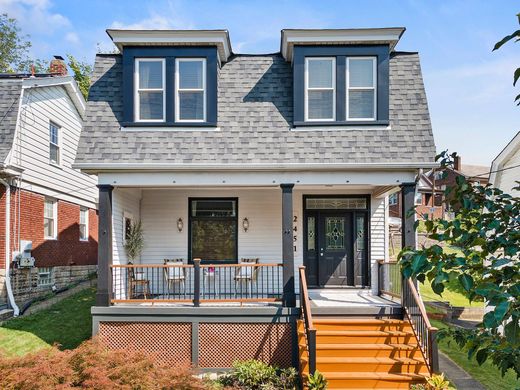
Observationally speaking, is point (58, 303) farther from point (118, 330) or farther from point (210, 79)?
point (210, 79)

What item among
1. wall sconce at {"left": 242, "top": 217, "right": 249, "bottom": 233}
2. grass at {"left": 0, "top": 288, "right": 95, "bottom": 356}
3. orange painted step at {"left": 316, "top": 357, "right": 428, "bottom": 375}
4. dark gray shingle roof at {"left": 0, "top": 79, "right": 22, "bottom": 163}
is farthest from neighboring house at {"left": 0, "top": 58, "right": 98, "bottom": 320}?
orange painted step at {"left": 316, "top": 357, "right": 428, "bottom": 375}

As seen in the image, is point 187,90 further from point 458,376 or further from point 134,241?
point 458,376

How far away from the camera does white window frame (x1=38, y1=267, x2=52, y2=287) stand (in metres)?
13.3

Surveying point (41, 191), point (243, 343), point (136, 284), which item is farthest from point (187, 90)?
point (41, 191)

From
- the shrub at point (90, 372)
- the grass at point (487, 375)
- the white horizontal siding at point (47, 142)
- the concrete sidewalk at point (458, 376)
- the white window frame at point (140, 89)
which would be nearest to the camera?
the shrub at point (90, 372)

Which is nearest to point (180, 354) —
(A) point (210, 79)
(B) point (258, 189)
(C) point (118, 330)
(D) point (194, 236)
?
(C) point (118, 330)

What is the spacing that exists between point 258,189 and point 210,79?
3207 mm

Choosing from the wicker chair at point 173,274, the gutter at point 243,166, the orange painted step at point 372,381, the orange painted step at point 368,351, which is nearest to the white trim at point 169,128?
the gutter at point 243,166

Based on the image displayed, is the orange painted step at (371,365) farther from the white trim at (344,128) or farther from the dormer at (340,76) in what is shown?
the dormer at (340,76)

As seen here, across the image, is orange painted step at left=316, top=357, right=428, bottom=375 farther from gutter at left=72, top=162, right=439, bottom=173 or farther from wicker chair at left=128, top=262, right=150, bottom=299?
wicker chair at left=128, top=262, right=150, bottom=299

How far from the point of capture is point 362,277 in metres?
11.8

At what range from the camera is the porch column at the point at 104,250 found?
9234 millimetres

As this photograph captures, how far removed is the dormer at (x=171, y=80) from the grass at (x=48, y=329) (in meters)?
4.76

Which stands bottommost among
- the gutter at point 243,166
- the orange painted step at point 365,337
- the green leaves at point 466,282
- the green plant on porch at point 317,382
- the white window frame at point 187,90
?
the green plant on porch at point 317,382
